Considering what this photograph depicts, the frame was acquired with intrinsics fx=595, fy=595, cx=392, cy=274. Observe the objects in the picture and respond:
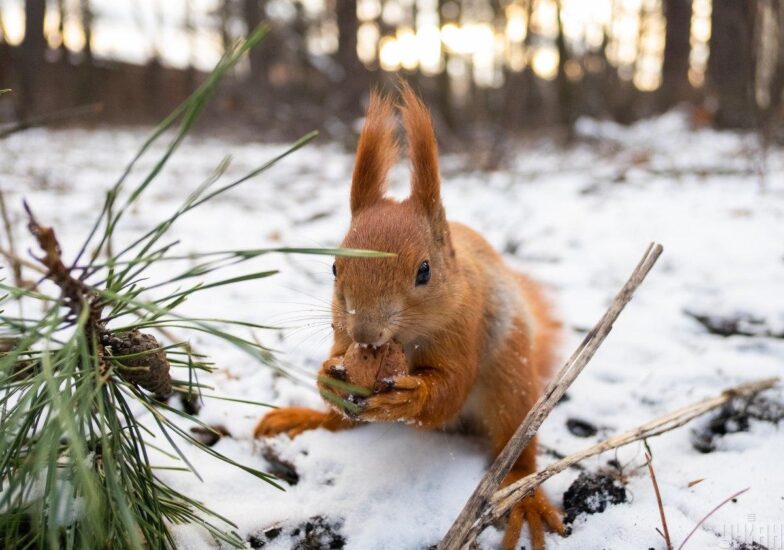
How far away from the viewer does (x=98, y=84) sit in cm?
1262

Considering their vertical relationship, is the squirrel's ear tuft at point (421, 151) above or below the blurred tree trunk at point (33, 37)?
below

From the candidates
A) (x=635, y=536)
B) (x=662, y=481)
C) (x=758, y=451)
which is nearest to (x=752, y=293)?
(x=758, y=451)

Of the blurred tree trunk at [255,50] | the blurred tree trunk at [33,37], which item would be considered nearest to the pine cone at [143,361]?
the blurred tree trunk at [33,37]

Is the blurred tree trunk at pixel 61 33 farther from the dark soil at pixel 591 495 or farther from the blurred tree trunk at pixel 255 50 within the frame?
the dark soil at pixel 591 495

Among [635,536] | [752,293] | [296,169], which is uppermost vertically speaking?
[296,169]

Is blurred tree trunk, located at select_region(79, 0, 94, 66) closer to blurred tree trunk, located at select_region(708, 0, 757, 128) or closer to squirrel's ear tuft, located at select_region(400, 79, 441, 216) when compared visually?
blurred tree trunk, located at select_region(708, 0, 757, 128)

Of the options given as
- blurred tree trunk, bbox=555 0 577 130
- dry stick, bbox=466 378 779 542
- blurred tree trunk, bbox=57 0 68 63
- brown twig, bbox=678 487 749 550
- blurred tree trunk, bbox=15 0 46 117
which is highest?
blurred tree trunk, bbox=57 0 68 63

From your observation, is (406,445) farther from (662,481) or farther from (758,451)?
(758,451)

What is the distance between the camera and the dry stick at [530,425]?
99cm

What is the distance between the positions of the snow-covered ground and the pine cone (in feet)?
0.89

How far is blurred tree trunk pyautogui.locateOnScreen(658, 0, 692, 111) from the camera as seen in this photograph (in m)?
7.04

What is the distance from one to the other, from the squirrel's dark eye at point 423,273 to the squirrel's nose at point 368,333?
172 millimetres

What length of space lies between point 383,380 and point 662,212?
2.49 m

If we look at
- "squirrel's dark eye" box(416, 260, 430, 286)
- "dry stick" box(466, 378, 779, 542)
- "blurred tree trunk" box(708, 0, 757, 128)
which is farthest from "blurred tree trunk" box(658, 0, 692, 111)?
"squirrel's dark eye" box(416, 260, 430, 286)
